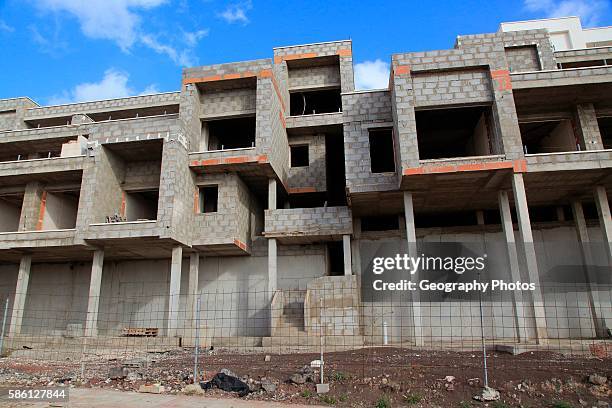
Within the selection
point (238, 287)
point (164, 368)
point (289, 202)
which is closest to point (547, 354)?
point (164, 368)

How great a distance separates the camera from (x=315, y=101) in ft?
87.9

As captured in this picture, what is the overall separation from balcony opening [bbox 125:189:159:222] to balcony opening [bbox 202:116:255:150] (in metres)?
4.15

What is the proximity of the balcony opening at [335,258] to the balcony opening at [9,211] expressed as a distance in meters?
16.8

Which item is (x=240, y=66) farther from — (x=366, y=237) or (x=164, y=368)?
(x=164, y=368)

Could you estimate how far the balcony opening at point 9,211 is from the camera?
898 inches

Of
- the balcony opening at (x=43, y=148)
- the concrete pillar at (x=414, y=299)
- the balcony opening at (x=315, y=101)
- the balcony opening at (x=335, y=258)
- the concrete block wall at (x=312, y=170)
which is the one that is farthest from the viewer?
the balcony opening at (x=315, y=101)

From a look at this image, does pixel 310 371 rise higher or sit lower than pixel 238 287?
lower

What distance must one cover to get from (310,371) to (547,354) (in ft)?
22.0

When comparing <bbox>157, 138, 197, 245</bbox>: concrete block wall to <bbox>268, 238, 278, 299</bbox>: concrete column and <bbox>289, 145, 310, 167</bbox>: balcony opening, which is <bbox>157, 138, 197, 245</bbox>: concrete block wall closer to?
<bbox>268, 238, 278, 299</bbox>: concrete column

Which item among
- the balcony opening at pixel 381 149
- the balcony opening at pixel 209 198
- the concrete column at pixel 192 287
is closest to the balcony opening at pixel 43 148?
the balcony opening at pixel 209 198

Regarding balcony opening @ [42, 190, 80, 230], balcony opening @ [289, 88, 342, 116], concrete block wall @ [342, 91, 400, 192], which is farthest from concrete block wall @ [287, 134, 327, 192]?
balcony opening @ [42, 190, 80, 230]

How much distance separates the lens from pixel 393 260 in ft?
61.3

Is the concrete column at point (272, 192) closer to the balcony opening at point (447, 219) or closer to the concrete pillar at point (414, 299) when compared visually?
the concrete pillar at point (414, 299)

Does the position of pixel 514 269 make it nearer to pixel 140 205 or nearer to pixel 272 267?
pixel 272 267
